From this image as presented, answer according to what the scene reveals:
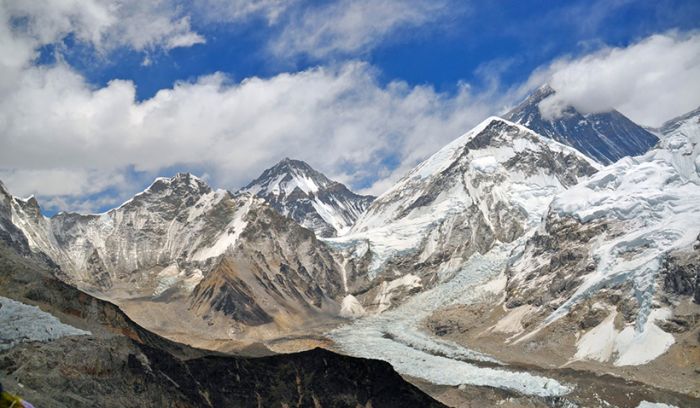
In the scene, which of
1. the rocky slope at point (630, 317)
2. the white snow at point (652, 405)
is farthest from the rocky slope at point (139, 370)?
the rocky slope at point (630, 317)

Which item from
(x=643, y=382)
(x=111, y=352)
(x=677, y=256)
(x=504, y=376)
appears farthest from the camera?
(x=677, y=256)

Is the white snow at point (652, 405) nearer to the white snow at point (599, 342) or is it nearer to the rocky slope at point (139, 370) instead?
the white snow at point (599, 342)

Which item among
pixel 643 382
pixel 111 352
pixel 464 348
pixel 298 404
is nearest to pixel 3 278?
pixel 111 352

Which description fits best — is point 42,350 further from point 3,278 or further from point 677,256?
point 677,256

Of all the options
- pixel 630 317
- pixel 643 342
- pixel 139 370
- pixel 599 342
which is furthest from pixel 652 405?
pixel 139 370

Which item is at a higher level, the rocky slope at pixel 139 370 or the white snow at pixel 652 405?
the rocky slope at pixel 139 370

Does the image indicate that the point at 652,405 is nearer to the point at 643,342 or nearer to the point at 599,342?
the point at 643,342

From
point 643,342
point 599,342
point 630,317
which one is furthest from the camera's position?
point 630,317
